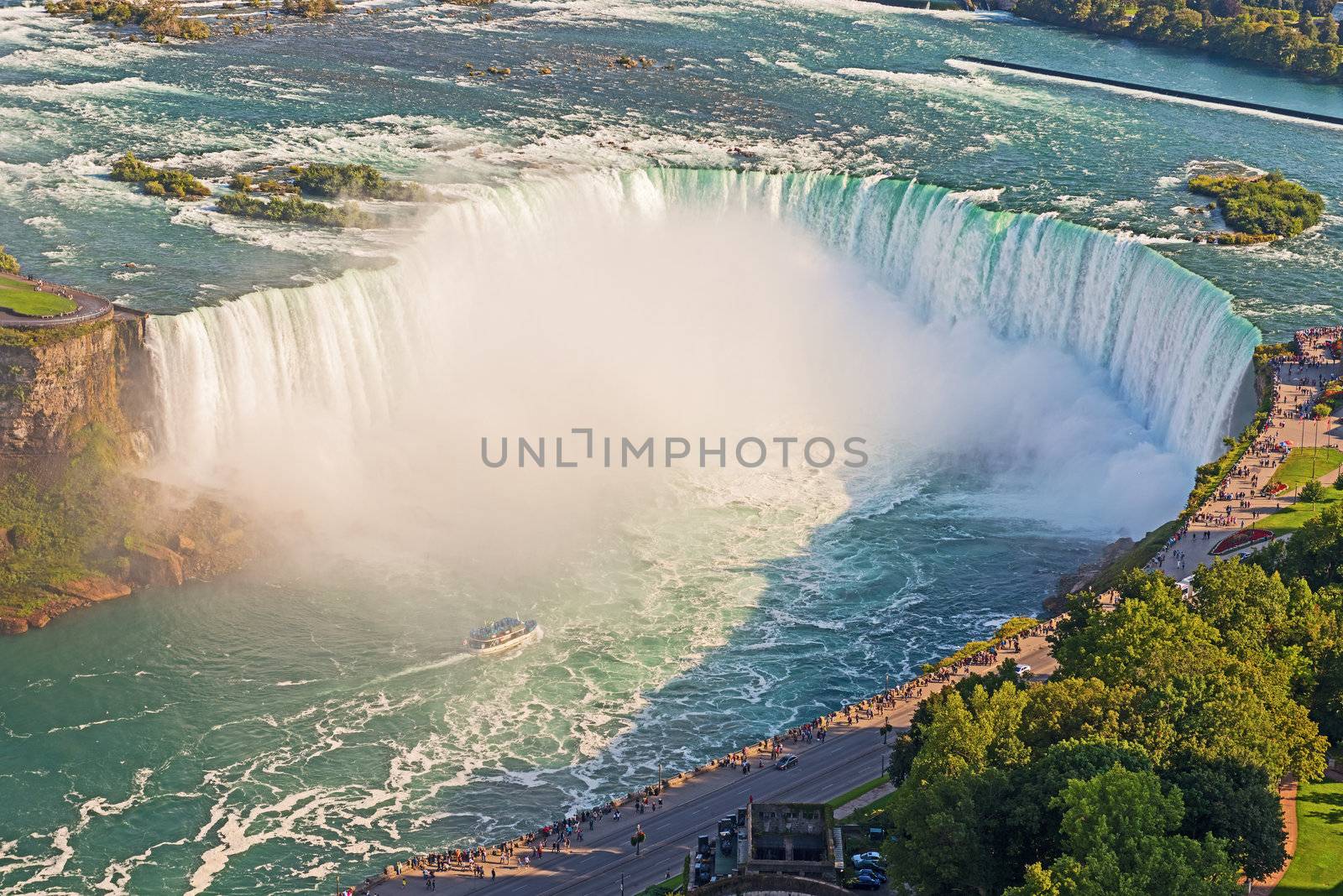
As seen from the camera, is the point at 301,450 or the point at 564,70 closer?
the point at 301,450

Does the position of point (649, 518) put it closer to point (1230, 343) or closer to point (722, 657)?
point (722, 657)

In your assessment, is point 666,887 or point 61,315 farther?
point 61,315

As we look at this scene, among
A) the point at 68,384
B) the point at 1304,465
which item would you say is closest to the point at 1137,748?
the point at 1304,465

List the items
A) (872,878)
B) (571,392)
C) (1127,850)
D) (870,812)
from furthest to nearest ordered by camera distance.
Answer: (571,392), (870,812), (872,878), (1127,850)

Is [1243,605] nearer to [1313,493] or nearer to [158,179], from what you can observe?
[1313,493]

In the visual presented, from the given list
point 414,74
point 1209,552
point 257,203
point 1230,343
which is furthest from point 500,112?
point 1209,552

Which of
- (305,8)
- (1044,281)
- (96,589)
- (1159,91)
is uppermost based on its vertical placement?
(1159,91)
